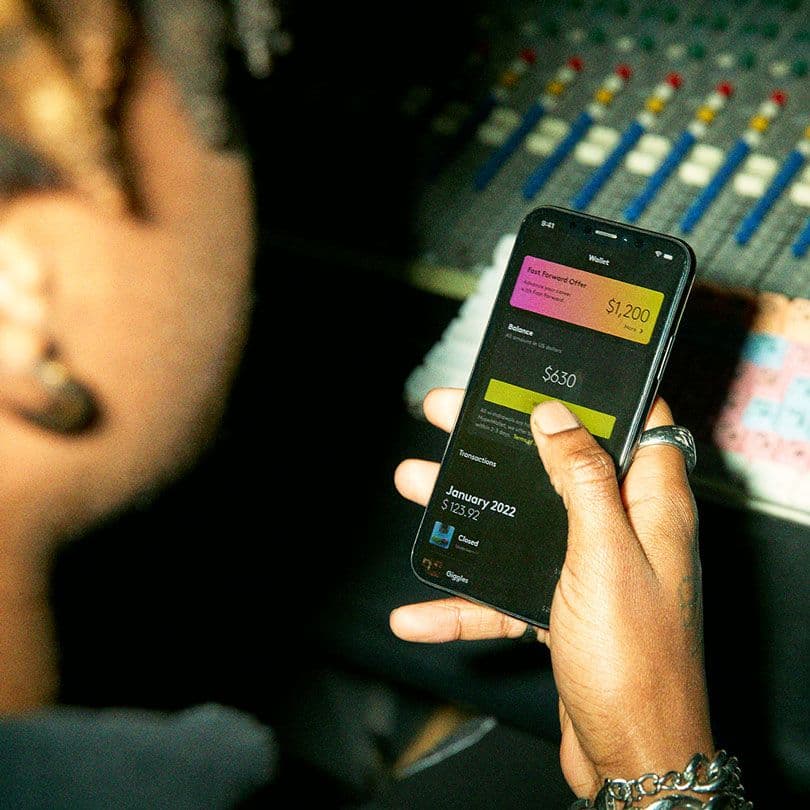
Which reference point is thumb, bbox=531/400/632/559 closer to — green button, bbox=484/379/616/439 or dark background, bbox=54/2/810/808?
green button, bbox=484/379/616/439

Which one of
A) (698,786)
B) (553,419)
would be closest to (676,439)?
(553,419)

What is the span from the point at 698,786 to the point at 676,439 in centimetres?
21

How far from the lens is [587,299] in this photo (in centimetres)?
61

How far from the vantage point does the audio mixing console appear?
A: 677 mm

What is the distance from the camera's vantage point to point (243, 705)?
98 cm

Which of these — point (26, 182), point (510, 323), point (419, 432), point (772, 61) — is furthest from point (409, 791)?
point (772, 61)

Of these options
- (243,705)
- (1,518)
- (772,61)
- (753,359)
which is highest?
→ (772,61)

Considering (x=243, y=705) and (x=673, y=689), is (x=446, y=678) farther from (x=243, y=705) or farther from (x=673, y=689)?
(x=243, y=705)

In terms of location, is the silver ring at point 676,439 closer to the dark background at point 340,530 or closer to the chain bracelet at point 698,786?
the dark background at point 340,530

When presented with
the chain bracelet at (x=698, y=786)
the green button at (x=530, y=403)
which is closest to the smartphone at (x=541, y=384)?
the green button at (x=530, y=403)

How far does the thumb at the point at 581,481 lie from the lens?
1.77 feet

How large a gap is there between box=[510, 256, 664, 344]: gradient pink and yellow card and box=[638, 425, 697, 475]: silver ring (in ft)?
0.20

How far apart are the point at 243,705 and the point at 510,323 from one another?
570mm

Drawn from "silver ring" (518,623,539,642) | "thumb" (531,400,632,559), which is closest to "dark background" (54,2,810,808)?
"silver ring" (518,623,539,642)
